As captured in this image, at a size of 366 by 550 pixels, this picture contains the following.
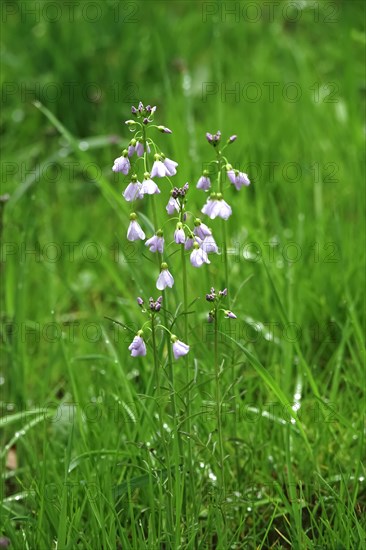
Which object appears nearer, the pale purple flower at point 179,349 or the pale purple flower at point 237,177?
the pale purple flower at point 179,349

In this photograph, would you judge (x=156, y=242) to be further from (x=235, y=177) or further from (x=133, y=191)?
(x=235, y=177)

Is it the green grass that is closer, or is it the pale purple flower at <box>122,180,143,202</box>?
the pale purple flower at <box>122,180,143,202</box>

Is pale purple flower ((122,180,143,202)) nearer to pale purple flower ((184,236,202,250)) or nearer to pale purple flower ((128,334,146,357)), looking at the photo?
pale purple flower ((184,236,202,250))

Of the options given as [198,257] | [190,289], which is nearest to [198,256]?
[198,257]

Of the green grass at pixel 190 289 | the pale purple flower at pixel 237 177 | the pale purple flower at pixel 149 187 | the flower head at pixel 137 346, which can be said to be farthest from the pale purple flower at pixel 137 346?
the pale purple flower at pixel 237 177

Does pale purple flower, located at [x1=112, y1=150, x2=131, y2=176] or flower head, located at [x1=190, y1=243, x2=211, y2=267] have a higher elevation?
pale purple flower, located at [x1=112, y1=150, x2=131, y2=176]

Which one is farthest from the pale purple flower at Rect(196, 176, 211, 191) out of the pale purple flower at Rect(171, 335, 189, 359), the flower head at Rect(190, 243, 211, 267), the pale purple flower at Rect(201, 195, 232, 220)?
the pale purple flower at Rect(171, 335, 189, 359)

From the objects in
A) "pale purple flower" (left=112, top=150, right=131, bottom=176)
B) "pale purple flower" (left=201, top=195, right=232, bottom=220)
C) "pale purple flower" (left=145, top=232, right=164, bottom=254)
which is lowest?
"pale purple flower" (left=145, top=232, right=164, bottom=254)

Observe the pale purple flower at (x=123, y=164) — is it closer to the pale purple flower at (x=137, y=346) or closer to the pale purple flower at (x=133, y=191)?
the pale purple flower at (x=133, y=191)
